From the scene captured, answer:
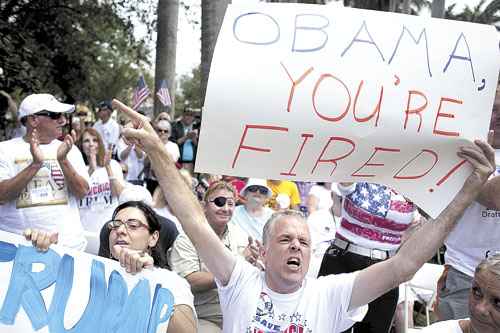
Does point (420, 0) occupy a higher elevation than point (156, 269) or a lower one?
higher

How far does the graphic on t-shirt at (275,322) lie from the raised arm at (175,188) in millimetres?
283

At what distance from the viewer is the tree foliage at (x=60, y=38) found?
13.8 metres

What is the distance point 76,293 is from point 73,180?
4.32 feet

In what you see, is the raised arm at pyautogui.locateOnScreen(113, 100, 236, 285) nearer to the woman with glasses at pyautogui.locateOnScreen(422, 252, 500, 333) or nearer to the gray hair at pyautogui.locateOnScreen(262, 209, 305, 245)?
the gray hair at pyautogui.locateOnScreen(262, 209, 305, 245)

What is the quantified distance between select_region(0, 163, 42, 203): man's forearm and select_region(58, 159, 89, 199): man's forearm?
25cm

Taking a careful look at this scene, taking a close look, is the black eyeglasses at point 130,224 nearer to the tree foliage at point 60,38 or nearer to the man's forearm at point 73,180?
the man's forearm at point 73,180

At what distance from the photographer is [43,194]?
13.0 feet

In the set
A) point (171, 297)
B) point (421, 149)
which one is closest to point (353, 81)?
point (421, 149)

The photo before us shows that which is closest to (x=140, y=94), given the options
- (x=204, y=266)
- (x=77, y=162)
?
(x=77, y=162)

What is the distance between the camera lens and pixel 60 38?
17.5m

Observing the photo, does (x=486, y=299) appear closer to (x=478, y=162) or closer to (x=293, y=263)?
(x=478, y=162)

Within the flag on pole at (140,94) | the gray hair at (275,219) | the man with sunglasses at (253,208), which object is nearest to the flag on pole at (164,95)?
the flag on pole at (140,94)

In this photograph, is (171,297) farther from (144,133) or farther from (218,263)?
(144,133)

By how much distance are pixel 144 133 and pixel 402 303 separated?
285 cm
